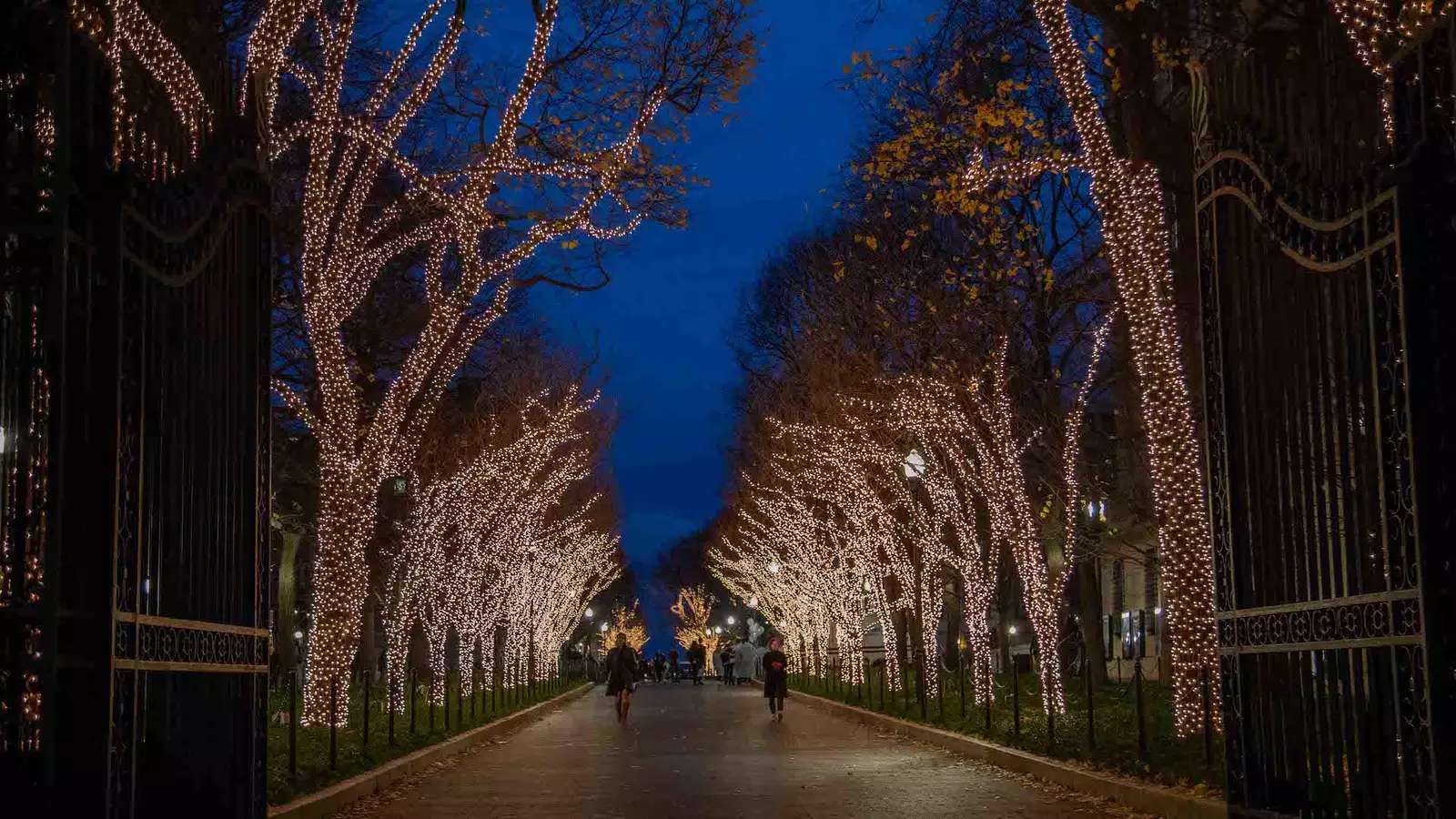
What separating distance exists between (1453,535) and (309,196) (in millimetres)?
13810

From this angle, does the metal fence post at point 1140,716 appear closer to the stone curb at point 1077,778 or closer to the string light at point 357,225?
the stone curb at point 1077,778

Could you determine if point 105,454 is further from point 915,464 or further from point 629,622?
point 629,622

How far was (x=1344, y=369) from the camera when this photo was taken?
26.7 feet

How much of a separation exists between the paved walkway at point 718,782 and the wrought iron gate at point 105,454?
19.1 ft

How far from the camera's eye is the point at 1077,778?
1587 cm

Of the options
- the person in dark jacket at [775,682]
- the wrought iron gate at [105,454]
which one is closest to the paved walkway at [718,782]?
the wrought iron gate at [105,454]

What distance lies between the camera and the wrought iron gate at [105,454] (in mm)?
7172

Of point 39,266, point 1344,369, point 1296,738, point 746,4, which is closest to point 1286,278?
point 1344,369

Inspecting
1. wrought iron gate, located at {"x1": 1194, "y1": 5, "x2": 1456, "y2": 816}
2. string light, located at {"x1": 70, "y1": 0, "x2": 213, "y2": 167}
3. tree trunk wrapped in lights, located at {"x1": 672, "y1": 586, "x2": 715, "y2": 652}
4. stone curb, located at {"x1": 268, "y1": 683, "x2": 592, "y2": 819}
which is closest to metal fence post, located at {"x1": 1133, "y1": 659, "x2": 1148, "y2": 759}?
wrought iron gate, located at {"x1": 1194, "y1": 5, "x2": 1456, "y2": 816}

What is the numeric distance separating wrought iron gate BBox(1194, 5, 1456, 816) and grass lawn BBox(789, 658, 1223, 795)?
142 inches

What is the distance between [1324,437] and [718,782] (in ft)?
35.2

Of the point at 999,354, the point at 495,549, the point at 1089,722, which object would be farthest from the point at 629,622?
the point at 1089,722

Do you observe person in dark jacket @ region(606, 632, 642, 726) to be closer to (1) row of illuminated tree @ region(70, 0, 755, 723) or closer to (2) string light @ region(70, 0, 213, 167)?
(1) row of illuminated tree @ region(70, 0, 755, 723)

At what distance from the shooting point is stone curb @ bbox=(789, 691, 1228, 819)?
40.0 feet
